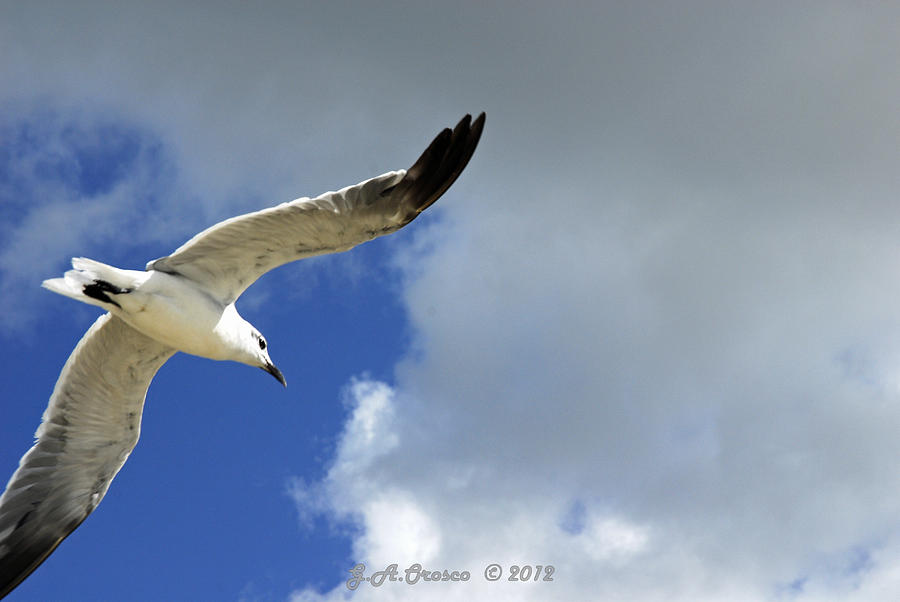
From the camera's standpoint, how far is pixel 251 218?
9023 millimetres

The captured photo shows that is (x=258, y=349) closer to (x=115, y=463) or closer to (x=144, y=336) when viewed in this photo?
(x=144, y=336)

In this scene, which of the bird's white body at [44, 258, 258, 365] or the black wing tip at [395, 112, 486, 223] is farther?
the bird's white body at [44, 258, 258, 365]

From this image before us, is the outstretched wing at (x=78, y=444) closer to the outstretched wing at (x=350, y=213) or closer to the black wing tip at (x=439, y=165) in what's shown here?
the outstretched wing at (x=350, y=213)

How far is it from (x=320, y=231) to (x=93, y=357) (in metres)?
3.65

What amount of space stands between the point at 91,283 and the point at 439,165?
3740mm

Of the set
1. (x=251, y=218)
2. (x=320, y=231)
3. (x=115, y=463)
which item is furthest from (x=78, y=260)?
(x=115, y=463)

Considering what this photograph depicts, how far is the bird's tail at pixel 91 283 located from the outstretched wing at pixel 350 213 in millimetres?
694

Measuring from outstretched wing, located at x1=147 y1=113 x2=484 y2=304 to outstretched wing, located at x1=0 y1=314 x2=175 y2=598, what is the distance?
2.08 metres

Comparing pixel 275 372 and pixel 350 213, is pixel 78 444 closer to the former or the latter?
pixel 275 372

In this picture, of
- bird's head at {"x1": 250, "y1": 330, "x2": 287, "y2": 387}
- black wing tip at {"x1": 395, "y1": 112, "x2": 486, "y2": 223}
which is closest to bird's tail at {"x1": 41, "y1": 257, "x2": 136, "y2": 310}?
bird's head at {"x1": 250, "y1": 330, "x2": 287, "y2": 387}

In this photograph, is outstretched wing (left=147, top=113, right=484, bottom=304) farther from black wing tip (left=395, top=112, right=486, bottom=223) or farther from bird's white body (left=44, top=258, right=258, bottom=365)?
bird's white body (left=44, top=258, right=258, bottom=365)

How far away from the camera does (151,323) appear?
9742mm

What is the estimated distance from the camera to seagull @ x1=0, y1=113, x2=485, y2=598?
29.8ft

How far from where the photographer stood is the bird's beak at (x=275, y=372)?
35.8 feet
